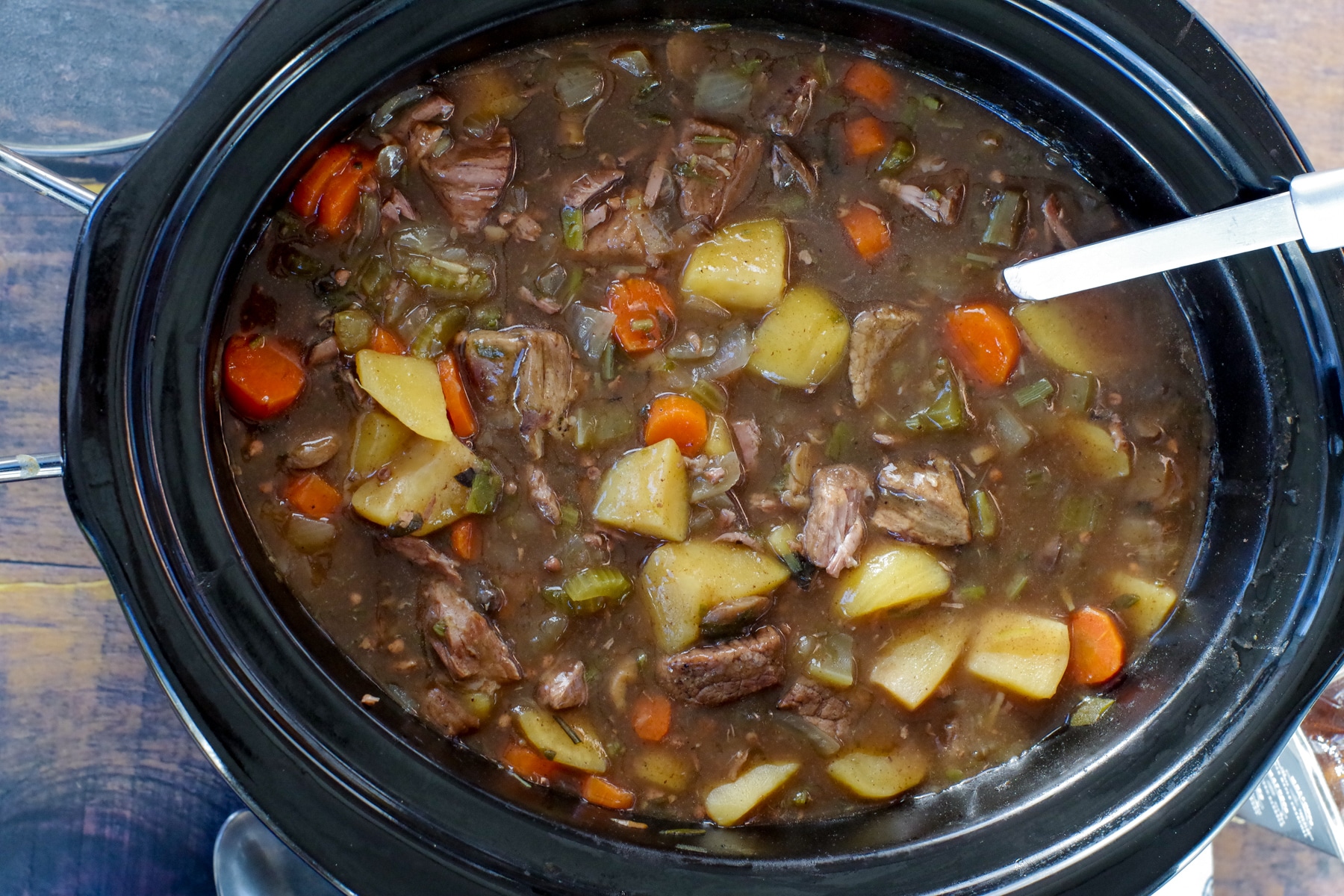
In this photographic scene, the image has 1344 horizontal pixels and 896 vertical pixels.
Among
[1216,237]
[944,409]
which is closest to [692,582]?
[944,409]

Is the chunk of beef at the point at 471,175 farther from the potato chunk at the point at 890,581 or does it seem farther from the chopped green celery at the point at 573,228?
the potato chunk at the point at 890,581

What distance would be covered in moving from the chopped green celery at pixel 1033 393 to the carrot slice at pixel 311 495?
77.2 inches

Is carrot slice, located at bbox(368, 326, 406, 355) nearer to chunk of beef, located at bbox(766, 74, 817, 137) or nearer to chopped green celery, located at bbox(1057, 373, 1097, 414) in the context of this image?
chunk of beef, located at bbox(766, 74, 817, 137)

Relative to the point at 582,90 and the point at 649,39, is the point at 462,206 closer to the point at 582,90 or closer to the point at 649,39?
the point at 582,90

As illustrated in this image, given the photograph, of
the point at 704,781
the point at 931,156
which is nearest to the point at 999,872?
the point at 704,781

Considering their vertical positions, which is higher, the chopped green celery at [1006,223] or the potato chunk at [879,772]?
the chopped green celery at [1006,223]

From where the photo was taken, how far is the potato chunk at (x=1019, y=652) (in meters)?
2.80

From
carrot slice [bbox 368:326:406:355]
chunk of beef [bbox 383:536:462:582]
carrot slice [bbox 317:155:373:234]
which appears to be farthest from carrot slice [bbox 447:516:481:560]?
carrot slice [bbox 317:155:373:234]

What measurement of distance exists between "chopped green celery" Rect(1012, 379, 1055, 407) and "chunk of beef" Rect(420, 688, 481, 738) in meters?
1.80

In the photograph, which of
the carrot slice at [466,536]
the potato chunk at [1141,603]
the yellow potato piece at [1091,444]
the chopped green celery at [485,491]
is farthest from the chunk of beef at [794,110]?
the potato chunk at [1141,603]

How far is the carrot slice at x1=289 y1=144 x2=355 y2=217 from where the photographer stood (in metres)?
2.57

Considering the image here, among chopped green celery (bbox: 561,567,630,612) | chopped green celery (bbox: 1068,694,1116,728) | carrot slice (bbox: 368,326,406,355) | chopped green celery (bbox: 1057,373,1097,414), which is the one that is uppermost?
chopped green celery (bbox: 1057,373,1097,414)

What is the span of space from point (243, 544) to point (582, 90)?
5.07ft

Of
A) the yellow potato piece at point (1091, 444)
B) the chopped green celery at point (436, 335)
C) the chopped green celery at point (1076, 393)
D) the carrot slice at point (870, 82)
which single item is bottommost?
the chopped green celery at point (436, 335)
